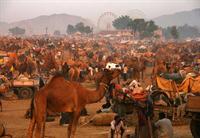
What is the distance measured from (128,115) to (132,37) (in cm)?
11607

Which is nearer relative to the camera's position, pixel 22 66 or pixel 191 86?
pixel 191 86

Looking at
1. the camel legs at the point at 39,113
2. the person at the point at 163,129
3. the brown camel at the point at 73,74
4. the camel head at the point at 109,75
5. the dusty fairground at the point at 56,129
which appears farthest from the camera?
the brown camel at the point at 73,74

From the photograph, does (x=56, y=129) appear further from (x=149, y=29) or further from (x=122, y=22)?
(x=122, y=22)

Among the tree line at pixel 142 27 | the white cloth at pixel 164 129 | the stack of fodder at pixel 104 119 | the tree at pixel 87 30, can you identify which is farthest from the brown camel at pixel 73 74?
the tree at pixel 87 30

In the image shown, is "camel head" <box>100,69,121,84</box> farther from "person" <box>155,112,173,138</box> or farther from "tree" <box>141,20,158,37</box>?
"tree" <box>141,20,158,37</box>

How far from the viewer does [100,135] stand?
12125 mm

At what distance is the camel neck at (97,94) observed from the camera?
10.6 m

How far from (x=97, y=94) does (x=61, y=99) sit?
36.1 inches

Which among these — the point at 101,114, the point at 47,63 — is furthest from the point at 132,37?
the point at 101,114

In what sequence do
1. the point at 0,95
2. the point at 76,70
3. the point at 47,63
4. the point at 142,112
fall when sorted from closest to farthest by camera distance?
the point at 142,112 → the point at 0,95 → the point at 76,70 → the point at 47,63

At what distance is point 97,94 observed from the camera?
1066 cm

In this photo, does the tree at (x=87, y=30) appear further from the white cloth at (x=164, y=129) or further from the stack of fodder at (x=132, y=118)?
the white cloth at (x=164, y=129)

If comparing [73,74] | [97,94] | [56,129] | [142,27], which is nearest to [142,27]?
[142,27]

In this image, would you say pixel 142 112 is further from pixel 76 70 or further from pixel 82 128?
pixel 76 70
